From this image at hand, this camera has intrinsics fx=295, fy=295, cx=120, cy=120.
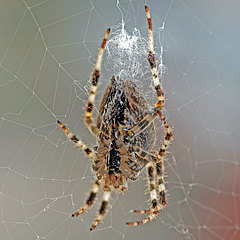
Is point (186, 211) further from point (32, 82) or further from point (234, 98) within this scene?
→ point (32, 82)

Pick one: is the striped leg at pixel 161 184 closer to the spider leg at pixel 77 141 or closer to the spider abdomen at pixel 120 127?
the spider abdomen at pixel 120 127

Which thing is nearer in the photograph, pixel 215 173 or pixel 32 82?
pixel 32 82

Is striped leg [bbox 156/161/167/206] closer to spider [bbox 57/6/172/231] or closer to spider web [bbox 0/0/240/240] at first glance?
spider [bbox 57/6/172/231]

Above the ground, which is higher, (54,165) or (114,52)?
(114,52)

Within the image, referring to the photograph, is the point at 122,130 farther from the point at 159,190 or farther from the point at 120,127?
the point at 159,190

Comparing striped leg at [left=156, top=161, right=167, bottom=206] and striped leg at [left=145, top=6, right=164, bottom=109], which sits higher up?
striped leg at [left=145, top=6, right=164, bottom=109]

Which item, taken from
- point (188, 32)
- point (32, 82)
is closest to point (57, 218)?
point (32, 82)

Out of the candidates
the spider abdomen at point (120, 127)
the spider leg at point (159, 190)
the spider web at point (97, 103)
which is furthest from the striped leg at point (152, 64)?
the spider leg at point (159, 190)

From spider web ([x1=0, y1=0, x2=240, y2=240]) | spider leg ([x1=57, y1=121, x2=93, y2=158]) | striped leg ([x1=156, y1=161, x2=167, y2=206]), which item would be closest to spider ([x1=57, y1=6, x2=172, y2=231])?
spider leg ([x1=57, y1=121, x2=93, y2=158])

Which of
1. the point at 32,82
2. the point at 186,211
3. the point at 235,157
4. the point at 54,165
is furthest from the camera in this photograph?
the point at 235,157
